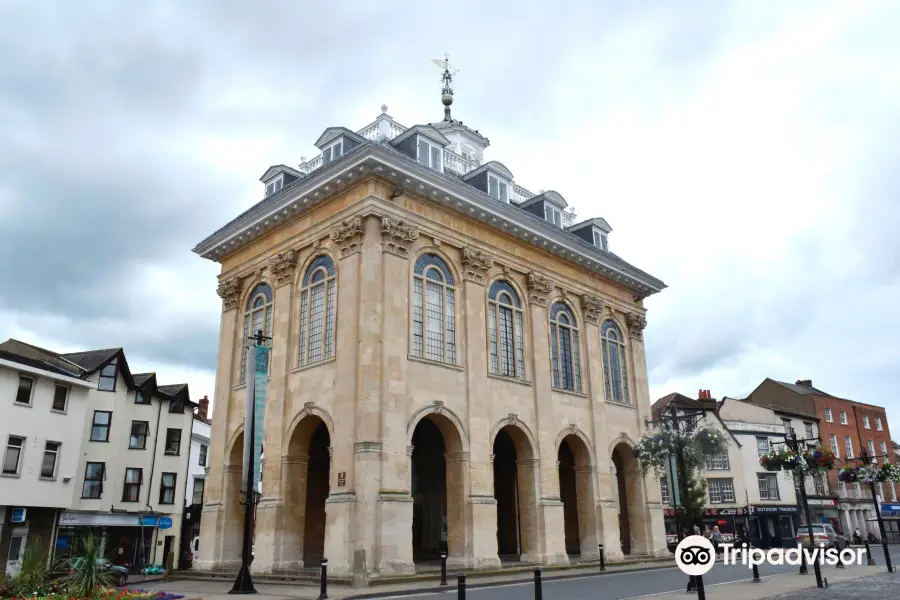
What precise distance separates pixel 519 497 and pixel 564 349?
23.1ft

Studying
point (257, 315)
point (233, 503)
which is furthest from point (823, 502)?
point (257, 315)

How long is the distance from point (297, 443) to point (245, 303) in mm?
7679

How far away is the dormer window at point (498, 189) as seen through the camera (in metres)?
30.0

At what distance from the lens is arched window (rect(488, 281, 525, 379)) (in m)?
26.7

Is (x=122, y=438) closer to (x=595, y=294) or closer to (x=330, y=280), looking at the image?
(x=330, y=280)

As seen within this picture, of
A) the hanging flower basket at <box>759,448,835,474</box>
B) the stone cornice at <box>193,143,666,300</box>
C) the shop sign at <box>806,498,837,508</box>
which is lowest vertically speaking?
the shop sign at <box>806,498,837,508</box>

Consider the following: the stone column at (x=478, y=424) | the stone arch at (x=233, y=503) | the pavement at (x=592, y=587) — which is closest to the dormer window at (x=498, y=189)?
the stone column at (x=478, y=424)

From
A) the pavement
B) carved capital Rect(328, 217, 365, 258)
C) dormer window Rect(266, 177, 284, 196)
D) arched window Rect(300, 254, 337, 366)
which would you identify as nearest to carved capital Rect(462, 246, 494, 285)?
carved capital Rect(328, 217, 365, 258)

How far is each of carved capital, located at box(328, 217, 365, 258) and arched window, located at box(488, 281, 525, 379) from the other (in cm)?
641

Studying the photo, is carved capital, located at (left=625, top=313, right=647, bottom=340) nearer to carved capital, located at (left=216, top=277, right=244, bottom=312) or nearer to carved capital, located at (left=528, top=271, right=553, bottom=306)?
carved capital, located at (left=528, top=271, right=553, bottom=306)

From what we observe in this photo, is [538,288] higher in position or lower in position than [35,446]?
higher

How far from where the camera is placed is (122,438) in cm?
3803

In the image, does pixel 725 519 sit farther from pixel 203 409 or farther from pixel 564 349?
pixel 203 409

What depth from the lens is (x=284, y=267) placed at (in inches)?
1041
